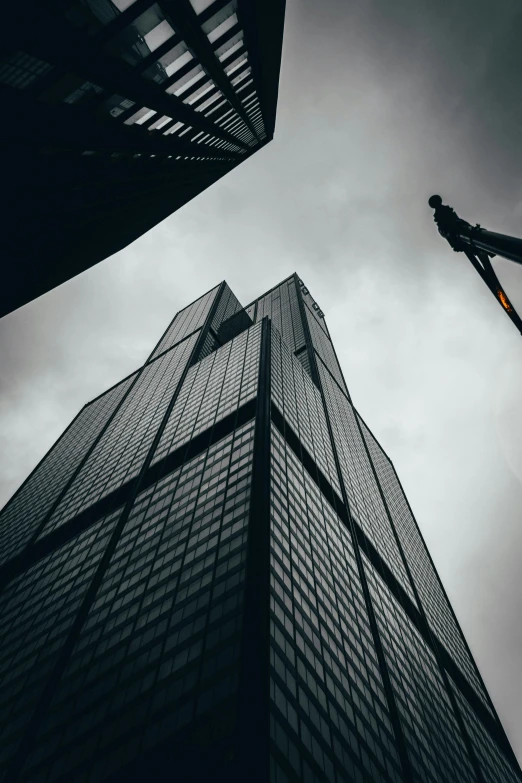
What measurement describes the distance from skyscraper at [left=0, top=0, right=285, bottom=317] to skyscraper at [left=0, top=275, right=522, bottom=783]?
29.5 meters

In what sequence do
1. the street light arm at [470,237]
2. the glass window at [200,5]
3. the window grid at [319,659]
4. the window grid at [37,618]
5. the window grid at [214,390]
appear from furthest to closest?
1. the window grid at [214,390]
2. the window grid at [37,618]
3. the window grid at [319,659]
4. the glass window at [200,5]
5. the street light arm at [470,237]

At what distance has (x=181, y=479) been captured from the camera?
67.3 metres

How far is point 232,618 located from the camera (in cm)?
3778

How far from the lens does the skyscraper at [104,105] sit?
49.9 feet

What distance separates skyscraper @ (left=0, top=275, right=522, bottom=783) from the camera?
1319 inches

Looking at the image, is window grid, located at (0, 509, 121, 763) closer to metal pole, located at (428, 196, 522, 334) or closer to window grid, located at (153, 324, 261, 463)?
window grid, located at (153, 324, 261, 463)

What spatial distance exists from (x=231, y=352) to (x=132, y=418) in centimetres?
2834

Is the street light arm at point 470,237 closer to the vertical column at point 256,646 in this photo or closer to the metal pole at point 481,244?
the metal pole at point 481,244

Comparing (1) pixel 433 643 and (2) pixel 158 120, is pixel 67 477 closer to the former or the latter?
(1) pixel 433 643

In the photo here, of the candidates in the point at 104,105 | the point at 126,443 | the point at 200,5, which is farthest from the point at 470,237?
the point at 126,443

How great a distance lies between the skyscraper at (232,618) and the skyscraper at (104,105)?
96.9ft

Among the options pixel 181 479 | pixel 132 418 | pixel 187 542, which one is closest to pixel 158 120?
pixel 187 542

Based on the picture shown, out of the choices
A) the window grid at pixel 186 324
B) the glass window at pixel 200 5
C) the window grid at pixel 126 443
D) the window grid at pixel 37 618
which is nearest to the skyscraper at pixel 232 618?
the window grid at pixel 37 618

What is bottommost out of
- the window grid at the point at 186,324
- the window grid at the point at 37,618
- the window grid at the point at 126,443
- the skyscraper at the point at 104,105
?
the window grid at the point at 37,618
